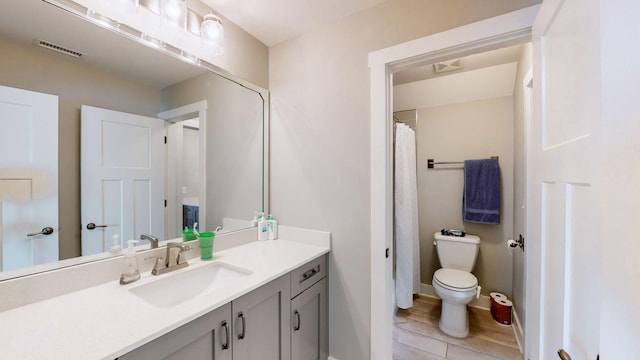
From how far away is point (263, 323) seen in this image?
1.15 m

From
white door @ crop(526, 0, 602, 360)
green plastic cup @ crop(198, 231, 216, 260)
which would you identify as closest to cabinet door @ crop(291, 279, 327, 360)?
green plastic cup @ crop(198, 231, 216, 260)

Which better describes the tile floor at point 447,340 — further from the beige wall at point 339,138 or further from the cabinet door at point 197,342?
the cabinet door at point 197,342

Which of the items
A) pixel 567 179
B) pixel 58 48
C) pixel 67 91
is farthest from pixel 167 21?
pixel 567 179

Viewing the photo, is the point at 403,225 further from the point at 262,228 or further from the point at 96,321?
the point at 96,321

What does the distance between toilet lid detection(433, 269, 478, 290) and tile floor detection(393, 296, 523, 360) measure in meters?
0.42

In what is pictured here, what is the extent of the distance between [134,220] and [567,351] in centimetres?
177

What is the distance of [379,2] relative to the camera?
4.69ft

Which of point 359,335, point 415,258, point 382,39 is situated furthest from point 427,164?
point 359,335

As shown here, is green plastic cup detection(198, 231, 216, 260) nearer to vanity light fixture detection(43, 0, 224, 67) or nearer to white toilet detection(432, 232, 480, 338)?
vanity light fixture detection(43, 0, 224, 67)

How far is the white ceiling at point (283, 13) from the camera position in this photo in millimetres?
1444

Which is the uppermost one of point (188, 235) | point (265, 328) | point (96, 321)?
point (188, 235)

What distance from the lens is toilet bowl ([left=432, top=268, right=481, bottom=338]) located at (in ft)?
6.31

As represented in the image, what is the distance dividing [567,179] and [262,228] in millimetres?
1661

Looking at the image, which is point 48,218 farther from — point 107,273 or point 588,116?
point 588,116
